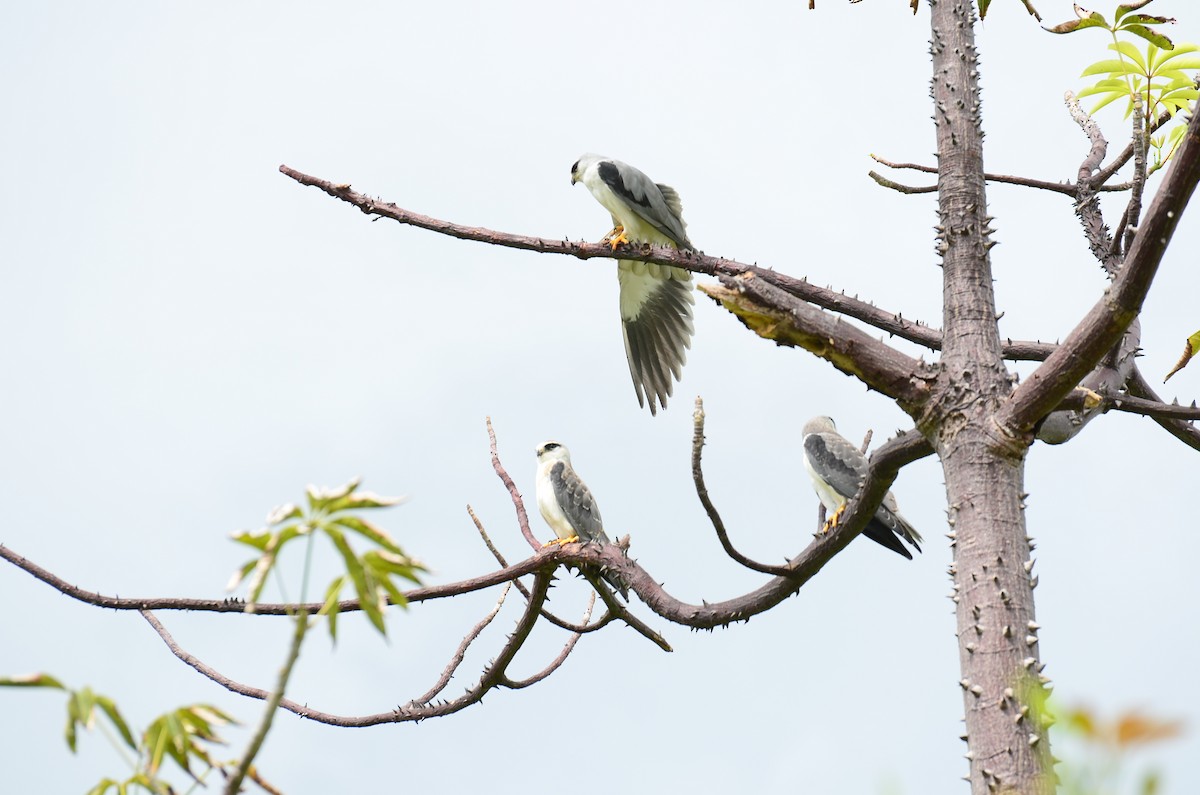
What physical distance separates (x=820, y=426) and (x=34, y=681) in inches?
268

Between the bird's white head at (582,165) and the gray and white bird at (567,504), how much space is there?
2041mm

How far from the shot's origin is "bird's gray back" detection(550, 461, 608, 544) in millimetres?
7799

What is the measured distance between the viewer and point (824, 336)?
3881mm

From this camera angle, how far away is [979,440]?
3.76 metres

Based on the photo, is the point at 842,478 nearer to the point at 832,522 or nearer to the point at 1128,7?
the point at 832,522

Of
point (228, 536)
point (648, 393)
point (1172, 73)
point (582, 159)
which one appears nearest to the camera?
point (228, 536)

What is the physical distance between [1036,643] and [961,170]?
6.09 feet

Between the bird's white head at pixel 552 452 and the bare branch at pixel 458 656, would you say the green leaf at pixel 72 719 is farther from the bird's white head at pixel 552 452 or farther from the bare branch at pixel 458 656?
the bird's white head at pixel 552 452

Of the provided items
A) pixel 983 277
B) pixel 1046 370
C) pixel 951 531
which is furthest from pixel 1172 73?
pixel 951 531

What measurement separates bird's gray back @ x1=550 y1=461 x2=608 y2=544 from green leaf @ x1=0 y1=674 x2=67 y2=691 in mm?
6175

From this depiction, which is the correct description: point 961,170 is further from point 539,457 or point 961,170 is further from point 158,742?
point 539,457

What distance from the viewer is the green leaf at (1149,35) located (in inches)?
161

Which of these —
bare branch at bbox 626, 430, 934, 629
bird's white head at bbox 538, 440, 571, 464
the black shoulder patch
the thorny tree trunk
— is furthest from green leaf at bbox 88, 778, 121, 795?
bird's white head at bbox 538, 440, 571, 464

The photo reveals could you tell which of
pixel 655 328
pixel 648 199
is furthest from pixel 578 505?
pixel 648 199
